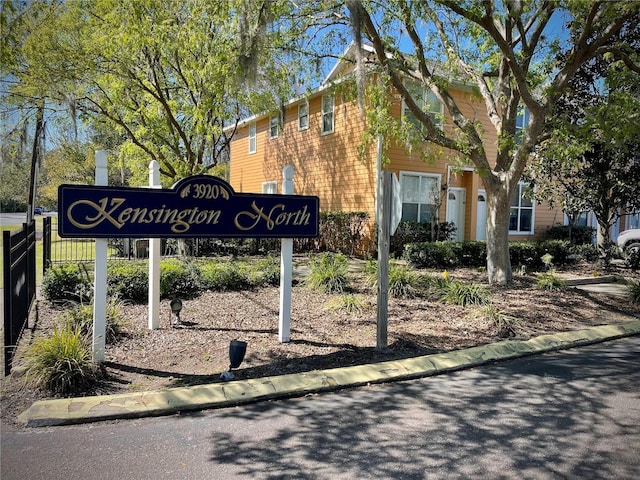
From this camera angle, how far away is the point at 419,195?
15367mm

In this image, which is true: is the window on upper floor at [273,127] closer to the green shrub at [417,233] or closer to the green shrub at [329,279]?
A: the green shrub at [417,233]

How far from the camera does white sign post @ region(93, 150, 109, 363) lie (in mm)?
4887

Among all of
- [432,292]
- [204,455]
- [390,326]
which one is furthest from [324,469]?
[432,292]

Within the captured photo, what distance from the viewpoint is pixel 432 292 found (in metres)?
Answer: 8.62

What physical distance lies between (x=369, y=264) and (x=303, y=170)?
949 cm

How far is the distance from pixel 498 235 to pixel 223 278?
5604 mm

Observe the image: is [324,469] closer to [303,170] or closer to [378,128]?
[378,128]

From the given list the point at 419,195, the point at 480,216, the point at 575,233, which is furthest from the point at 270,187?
the point at 575,233

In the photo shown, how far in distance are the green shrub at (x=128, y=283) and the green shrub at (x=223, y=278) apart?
1.20 meters

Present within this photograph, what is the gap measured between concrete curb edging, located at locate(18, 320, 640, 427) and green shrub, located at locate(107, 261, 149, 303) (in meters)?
3.97

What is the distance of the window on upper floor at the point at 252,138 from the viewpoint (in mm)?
22464

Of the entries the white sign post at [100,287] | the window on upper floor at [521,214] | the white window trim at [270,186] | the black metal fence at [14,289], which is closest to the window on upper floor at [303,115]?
the white window trim at [270,186]

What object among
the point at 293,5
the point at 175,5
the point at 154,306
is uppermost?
the point at 175,5

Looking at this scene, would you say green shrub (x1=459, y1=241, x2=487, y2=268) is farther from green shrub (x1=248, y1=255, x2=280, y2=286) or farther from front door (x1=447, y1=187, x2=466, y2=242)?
green shrub (x1=248, y1=255, x2=280, y2=286)
